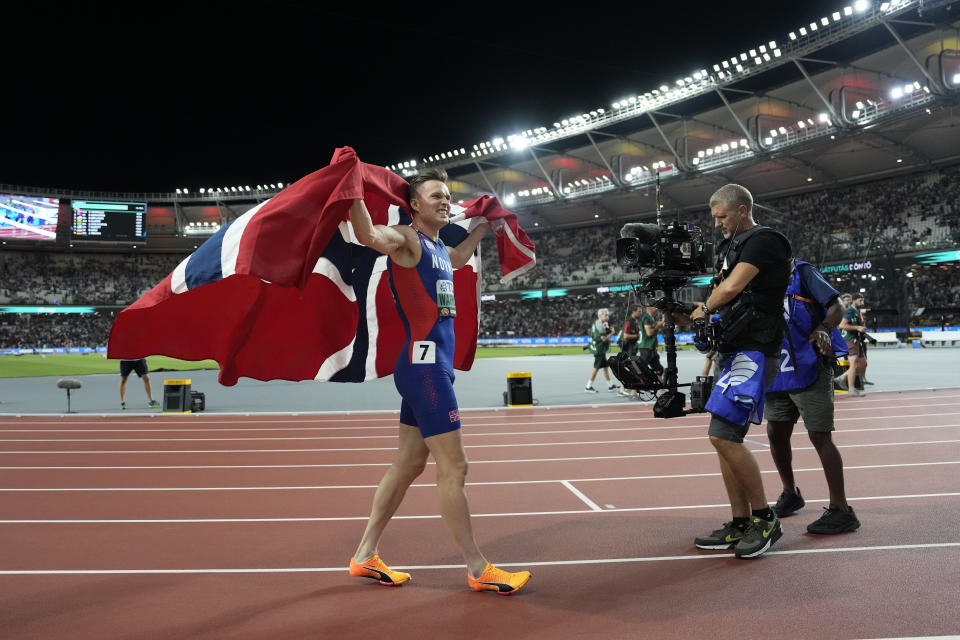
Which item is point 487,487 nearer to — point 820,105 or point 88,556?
point 88,556

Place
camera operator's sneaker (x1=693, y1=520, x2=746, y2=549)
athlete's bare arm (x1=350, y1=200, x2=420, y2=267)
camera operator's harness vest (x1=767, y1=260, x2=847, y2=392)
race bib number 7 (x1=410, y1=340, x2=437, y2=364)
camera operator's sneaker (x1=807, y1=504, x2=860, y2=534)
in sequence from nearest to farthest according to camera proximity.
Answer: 1. athlete's bare arm (x1=350, y1=200, x2=420, y2=267)
2. race bib number 7 (x1=410, y1=340, x2=437, y2=364)
3. camera operator's sneaker (x1=693, y1=520, x2=746, y2=549)
4. camera operator's sneaker (x1=807, y1=504, x2=860, y2=534)
5. camera operator's harness vest (x1=767, y1=260, x2=847, y2=392)

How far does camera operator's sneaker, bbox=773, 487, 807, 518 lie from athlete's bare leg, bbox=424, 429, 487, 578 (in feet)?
8.12

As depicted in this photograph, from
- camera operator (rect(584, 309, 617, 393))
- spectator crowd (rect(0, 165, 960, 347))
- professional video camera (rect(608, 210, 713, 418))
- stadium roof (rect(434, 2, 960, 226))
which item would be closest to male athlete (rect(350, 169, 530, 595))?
professional video camera (rect(608, 210, 713, 418))

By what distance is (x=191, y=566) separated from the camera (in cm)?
394

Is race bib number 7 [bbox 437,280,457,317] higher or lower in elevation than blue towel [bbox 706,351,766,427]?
higher

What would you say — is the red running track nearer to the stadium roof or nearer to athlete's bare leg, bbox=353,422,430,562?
athlete's bare leg, bbox=353,422,430,562

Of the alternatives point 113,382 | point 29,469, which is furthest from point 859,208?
point 29,469

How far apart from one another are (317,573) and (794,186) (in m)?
48.4

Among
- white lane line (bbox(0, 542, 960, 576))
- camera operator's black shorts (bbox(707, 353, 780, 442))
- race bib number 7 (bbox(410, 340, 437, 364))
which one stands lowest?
white lane line (bbox(0, 542, 960, 576))

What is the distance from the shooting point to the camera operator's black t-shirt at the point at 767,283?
12.7 feet

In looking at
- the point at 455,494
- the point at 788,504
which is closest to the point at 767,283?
the point at 788,504

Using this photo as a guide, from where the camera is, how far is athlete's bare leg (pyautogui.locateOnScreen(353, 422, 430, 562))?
3643mm

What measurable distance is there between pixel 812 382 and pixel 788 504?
0.94 m

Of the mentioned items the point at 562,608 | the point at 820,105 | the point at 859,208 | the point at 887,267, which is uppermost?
the point at 820,105
